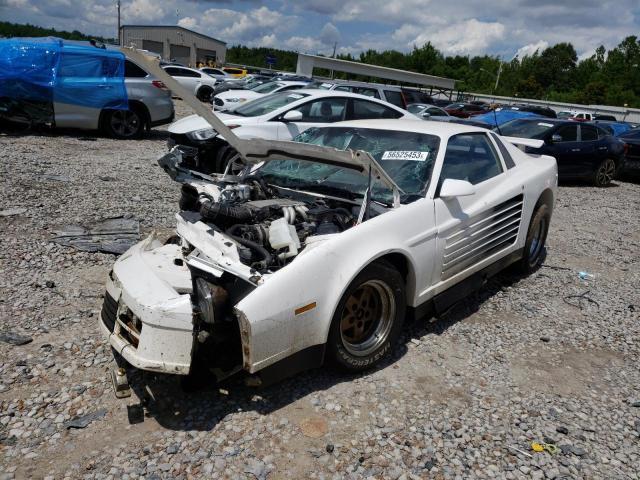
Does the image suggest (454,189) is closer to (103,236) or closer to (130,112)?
(103,236)

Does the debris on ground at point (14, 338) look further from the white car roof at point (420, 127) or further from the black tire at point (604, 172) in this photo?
the black tire at point (604, 172)

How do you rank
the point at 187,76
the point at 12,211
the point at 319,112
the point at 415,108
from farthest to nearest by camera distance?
1. the point at 187,76
2. the point at 415,108
3. the point at 319,112
4. the point at 12,211

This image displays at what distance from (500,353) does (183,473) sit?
2.43m

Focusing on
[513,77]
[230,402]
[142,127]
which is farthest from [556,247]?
[513,77]

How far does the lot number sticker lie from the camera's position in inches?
157

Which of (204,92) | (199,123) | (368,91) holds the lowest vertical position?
(199,123)

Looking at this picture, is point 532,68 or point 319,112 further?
point 532,68

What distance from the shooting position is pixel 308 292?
2854 millimetres

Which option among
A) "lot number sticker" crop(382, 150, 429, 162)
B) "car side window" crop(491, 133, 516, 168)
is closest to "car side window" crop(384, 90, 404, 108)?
"car side window" crop(491, 133, 516, 168)

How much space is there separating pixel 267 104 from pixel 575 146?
687 cm

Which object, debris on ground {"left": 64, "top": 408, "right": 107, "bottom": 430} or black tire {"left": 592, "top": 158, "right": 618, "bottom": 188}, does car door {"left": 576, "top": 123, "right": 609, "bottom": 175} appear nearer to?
black tire {"left": 592, "top": 158, "right": 618, "bottom": 188}

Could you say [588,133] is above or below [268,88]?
below

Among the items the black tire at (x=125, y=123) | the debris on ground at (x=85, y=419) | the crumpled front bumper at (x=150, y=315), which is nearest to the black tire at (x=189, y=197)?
the crumpled front bumper at (x=150, y=315)

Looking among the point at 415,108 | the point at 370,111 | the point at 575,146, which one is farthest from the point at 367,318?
the point at 415,108
